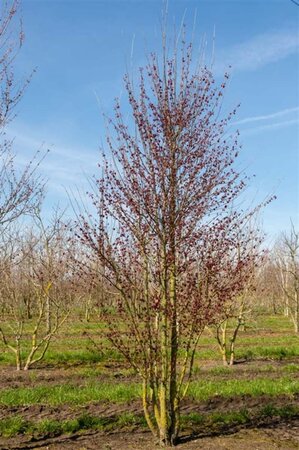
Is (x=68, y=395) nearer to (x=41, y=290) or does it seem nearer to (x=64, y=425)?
(x=64, y=425)

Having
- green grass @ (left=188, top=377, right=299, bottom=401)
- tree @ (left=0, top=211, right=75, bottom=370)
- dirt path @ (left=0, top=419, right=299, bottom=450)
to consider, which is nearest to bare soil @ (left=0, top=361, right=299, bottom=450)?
dirt path @ (left=0, top=419, right=299, bottom=450)

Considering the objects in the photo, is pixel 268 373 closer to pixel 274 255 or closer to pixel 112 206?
pixel 112 206

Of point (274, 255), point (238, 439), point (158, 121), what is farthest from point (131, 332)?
point (274, 255)

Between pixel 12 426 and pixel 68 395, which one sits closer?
pixel 12 426

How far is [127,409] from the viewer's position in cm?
693

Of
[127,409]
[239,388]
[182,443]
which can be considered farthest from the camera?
[239,388]

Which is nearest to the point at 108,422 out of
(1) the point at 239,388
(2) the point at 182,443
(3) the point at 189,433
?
(3) the point at 189,433

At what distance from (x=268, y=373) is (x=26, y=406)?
18.7 feet

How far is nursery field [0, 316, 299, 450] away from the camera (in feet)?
18.3

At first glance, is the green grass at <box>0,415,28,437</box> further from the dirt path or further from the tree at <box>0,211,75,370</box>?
the tree at <box>0,211,75,370</box>

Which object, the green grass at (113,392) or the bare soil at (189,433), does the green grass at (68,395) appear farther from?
the bare soil at (189,433)

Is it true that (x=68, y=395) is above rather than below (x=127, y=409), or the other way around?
above

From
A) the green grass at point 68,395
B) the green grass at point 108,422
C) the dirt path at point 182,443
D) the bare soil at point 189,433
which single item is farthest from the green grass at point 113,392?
the dirt path at point 182,443

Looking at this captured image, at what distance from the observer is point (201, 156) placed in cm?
539
